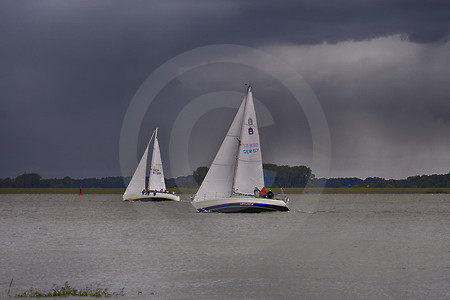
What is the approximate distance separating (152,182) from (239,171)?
184 ft

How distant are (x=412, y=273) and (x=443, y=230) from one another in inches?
1255

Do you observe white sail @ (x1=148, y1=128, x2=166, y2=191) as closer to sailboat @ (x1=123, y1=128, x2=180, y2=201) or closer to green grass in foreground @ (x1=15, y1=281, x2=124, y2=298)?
sailboat @ (x1=123, y1=128, x2=180, y2=201)

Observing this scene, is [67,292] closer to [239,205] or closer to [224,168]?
[239,205]

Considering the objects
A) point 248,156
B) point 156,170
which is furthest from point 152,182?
point 248,156

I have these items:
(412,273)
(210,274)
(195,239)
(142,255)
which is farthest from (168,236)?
(412,273)

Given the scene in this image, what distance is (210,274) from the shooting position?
29.1 metres

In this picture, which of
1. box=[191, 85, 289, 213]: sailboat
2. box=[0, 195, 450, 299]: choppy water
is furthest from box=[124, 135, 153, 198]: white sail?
box=[0, 195, 450, 299]: choppy water

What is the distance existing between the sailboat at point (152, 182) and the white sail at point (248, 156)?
5391 cm

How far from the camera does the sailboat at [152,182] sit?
396 ft

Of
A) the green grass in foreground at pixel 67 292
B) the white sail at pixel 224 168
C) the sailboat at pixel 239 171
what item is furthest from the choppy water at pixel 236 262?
the white sail at pixel 224 168

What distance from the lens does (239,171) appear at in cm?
6750

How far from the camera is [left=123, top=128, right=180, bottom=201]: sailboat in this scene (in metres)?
121

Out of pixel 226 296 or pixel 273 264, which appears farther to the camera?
pixel 273 264

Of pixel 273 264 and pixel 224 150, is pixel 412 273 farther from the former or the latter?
pixel 224 150
